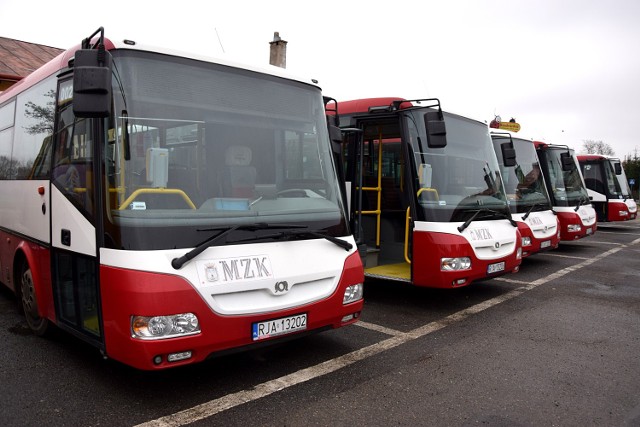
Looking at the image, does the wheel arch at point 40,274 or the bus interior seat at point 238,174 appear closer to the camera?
the bus interior seat at point 238,174

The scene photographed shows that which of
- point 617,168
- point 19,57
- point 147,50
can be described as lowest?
point 617,168

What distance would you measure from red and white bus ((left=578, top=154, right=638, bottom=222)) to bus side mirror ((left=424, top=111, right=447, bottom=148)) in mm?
13907

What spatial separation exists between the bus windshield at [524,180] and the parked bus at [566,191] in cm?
150

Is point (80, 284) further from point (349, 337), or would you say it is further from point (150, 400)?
point (349, 337)

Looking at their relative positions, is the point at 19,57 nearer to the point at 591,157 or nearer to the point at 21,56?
the point at 21,56

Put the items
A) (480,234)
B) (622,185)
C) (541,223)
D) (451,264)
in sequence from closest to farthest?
1. (451,264)
2. (480,234)
3. (541,223)
4. (622,185)

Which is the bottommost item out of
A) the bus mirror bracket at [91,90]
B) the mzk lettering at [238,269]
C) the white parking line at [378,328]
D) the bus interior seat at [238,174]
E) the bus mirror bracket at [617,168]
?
the white parking line at [378,328]

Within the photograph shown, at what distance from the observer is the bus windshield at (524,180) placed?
1015cm

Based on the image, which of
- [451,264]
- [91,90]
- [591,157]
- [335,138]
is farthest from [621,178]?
[91,90]

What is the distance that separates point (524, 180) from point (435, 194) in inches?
184

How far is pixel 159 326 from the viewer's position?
3.43 meters

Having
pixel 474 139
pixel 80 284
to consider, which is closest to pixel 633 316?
pixel 474 139

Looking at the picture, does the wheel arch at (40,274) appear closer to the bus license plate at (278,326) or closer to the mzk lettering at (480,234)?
the bus license plate at (278,326)

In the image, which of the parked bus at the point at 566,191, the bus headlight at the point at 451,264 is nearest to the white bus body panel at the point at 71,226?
the bus headlight at the point at 451,264
